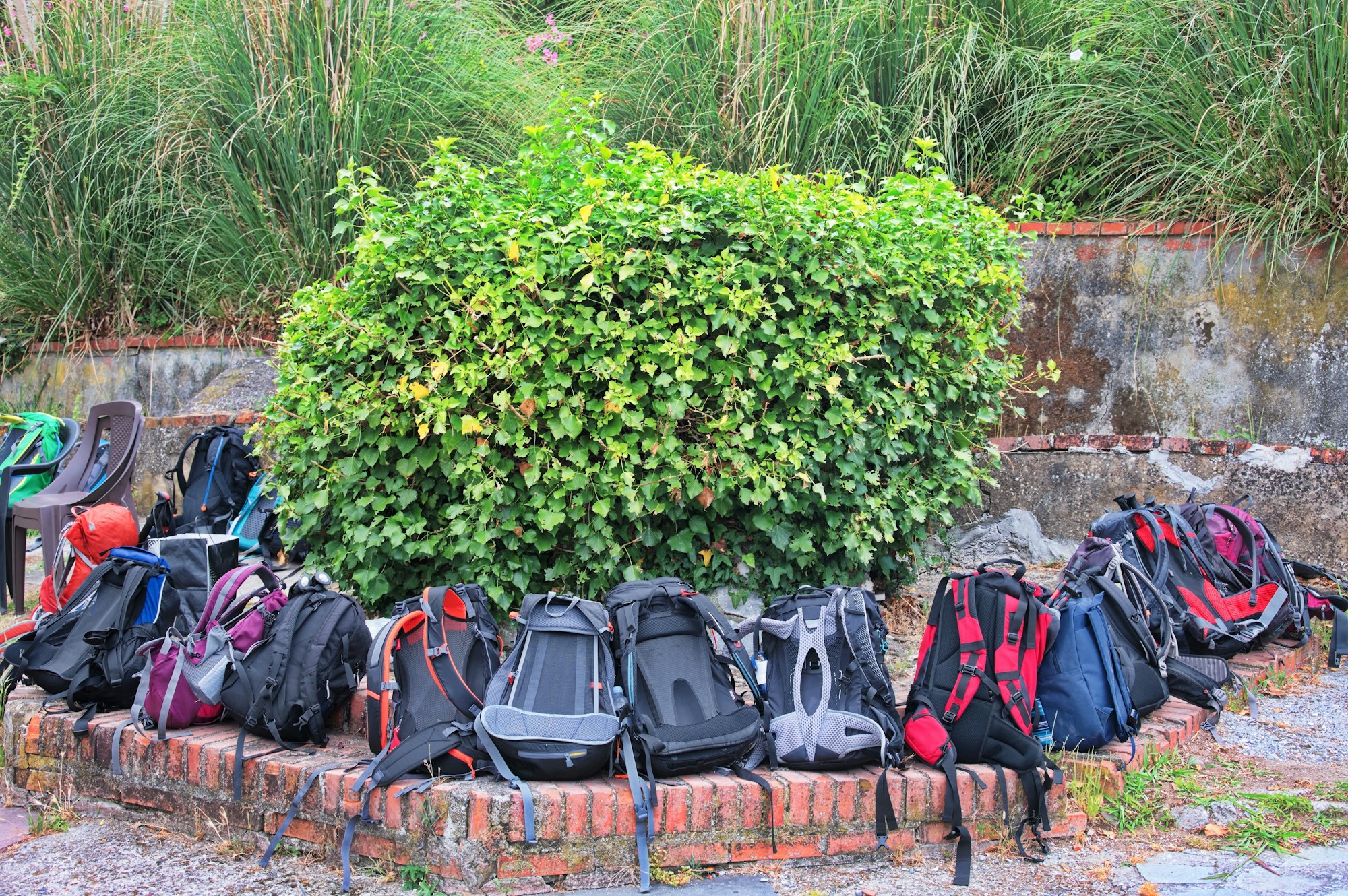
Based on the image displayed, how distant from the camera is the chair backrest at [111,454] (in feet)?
16.0

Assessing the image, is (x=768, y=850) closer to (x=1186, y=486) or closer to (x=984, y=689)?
(x=984, y=689)

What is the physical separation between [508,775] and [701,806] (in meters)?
0.50

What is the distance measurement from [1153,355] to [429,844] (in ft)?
15.8

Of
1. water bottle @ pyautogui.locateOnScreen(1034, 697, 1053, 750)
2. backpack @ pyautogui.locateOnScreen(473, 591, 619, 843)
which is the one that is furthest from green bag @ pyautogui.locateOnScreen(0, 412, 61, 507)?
water bottle @ pyautogui.locateOnScreen(1034, 697, 1053, 750)

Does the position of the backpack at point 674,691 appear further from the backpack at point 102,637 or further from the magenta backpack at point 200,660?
the backpack at point 102,637

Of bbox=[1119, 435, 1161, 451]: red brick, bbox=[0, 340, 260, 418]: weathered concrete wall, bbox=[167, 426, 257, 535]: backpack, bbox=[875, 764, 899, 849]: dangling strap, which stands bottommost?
bbox=[875, 764, 899, 849]: dangling strap

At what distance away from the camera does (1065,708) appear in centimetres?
292

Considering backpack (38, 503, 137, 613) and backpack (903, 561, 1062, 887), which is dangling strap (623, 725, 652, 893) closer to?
backpack (903, 561, 1062, 887)

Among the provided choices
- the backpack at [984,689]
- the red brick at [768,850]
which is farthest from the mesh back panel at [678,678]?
the backpack at [984,689]

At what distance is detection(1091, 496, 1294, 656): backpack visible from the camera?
3.74m

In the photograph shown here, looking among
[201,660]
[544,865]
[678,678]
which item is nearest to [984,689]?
[678,678]

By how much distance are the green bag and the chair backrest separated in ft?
0.56

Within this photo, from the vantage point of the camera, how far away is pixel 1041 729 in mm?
2916

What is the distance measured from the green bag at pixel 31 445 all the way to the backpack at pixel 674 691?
383cm
